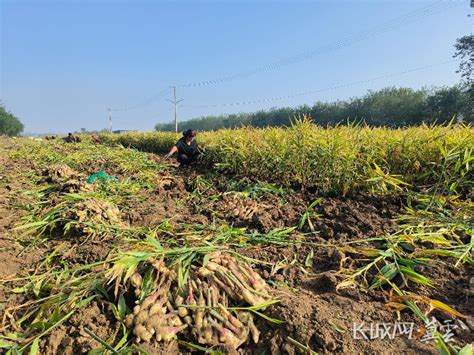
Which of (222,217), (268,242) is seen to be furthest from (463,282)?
(222,217)

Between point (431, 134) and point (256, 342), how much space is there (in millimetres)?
3200

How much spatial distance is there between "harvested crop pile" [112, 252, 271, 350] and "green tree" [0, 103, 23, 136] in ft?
180

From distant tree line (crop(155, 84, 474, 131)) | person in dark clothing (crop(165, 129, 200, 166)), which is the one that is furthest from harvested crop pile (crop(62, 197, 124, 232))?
distant tree line (crop(155, 84, 474, 131))

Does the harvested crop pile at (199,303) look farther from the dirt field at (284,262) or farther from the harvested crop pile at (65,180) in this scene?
the harvested crop pile at (65,180)

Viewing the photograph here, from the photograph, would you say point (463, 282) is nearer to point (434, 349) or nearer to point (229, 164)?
point (434, 349)

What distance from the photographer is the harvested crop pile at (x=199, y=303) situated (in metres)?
1.37

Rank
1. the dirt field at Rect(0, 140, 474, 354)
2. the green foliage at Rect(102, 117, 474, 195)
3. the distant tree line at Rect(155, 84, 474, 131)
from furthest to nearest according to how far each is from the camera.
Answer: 1. the distant tree line at Rect(155, 84, 474, 131)
2. the green foliage at Rect(102, 117, 474, 195)
3. the dirt field at Rect(0, 140, 474, 354)

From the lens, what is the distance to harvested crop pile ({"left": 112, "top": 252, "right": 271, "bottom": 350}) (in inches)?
54.0

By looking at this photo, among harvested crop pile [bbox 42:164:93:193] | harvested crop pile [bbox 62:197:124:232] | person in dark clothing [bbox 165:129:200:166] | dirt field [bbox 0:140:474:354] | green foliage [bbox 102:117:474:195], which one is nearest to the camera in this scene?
dirt field [bbox 0:140:474:354]

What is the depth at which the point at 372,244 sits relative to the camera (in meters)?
2.25

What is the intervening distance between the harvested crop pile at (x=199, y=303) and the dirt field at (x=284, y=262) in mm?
56

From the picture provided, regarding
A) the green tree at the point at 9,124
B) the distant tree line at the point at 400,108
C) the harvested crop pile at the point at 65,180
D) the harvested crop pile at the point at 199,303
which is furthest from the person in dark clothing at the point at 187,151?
the green tree at the point at 9,124

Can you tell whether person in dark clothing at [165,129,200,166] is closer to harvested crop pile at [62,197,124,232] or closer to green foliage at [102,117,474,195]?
green foliage at [102,117,474,195]

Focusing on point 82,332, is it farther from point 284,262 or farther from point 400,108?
point 400,108
